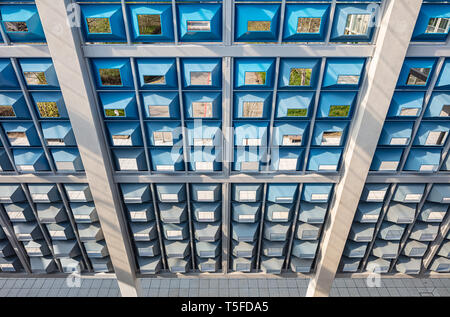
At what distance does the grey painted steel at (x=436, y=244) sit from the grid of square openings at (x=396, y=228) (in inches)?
2.5

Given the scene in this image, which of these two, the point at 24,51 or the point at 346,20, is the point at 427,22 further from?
the point at 24,51

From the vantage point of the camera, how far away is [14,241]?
20.0ft

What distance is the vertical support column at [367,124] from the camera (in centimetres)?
396

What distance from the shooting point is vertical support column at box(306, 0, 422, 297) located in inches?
156

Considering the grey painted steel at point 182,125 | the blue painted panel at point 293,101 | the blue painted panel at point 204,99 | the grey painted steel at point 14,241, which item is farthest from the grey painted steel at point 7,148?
the blue painted panel at point 293,101

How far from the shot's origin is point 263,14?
3980 millimetres

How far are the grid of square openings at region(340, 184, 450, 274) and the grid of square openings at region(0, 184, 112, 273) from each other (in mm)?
5460

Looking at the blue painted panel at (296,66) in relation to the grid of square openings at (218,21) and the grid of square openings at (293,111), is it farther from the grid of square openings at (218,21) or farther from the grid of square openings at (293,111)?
the grid of square openings at (218,21)

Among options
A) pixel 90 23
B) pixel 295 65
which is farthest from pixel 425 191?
pixel 90 23

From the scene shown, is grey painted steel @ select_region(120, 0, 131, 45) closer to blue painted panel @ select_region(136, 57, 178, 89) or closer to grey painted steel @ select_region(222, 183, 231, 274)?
blue painted panel @ select_region(136, 57, 178, 89)

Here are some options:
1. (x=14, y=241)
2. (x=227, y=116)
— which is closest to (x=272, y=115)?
(x=227, y=116)

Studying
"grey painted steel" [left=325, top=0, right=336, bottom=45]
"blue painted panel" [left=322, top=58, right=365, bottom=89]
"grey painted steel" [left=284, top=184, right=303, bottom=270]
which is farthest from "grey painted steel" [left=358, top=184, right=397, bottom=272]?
"grey painted steel" [left=325, top=0, right=336, bottom=45]

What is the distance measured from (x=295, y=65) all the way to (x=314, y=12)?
75cm

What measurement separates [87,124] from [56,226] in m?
2.67
